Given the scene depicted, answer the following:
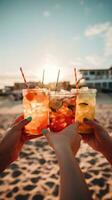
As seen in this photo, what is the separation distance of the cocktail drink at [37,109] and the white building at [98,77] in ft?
195

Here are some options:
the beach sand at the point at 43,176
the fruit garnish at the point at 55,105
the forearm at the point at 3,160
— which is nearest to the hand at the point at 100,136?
the fruit garnish at the point at 55,105

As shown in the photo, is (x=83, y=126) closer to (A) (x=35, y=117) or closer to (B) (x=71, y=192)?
(A) (x=35, y=117)

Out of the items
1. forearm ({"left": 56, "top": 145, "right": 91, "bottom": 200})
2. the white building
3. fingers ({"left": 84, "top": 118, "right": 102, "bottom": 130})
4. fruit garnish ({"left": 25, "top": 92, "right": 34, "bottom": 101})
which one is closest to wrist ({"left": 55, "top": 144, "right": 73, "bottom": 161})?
forearm ({"left": 56, "top": 145, "right": 91, "bottom": 200})

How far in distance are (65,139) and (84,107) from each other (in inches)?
31.5

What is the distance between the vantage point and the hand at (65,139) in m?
1.59

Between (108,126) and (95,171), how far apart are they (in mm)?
6639

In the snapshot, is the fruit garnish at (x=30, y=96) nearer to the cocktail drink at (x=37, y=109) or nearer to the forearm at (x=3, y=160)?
the cocktail drink at (x=37, y=109)

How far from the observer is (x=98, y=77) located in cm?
6331

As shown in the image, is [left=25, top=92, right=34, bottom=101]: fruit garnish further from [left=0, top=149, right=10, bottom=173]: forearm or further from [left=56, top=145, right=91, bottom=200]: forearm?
[left=56, top=145, right=91, bottom=200]: forearm

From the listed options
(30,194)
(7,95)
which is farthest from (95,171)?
(7,95)

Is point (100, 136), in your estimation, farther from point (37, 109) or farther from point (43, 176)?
point (43, 176)

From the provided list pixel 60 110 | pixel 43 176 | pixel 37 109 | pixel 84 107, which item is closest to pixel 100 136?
pixel 84 107

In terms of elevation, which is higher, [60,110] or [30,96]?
[30,96]

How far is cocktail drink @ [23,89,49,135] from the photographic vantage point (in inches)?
92.0
